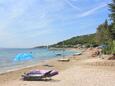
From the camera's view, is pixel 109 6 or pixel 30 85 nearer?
pixel 30 85

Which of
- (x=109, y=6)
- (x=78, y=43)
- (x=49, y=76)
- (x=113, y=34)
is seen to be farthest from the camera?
(x=78, y=43)

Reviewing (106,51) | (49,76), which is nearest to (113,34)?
(106,51)

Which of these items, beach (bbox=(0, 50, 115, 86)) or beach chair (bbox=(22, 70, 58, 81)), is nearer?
beach (bbox=(0, 50, 115, 86))

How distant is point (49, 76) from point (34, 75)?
3.48ft

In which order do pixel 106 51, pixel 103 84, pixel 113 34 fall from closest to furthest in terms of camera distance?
pixel 103 84 < pixel 113 34 < pixel 106 51

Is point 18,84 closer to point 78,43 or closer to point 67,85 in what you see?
point 67,85

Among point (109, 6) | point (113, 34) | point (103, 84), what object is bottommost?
point (103, 84)

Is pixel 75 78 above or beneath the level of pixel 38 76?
beneath

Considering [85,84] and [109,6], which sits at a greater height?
[109,6]

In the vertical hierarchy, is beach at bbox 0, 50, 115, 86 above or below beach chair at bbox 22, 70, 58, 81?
below

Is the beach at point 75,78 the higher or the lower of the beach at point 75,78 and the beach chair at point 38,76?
the lower

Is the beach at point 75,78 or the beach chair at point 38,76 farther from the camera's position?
the beach chair at point 38,76

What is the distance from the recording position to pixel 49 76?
21672mm

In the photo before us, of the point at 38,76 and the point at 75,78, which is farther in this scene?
the point at 75,78
